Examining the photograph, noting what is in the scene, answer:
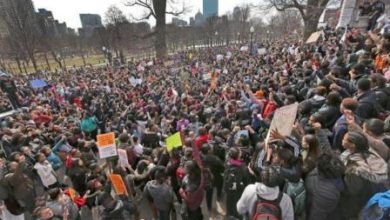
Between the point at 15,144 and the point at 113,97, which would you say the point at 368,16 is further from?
the point at 15,144

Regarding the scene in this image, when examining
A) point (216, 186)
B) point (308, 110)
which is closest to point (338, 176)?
point (308, 110)

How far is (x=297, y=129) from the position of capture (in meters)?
4.59

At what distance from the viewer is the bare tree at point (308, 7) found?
26.7 metres

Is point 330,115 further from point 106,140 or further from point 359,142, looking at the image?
point 106,140

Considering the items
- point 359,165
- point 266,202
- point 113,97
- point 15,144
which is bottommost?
point 113,97

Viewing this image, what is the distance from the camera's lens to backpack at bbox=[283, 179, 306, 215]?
3.57 metres

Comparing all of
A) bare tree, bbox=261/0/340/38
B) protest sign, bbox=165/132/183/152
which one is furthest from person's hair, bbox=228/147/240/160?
bare tree, bbox=261/0/340/38

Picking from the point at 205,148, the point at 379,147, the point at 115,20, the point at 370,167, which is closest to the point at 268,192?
the point at 370,167

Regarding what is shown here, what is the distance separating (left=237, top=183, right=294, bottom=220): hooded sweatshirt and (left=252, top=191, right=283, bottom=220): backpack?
0.13 ft

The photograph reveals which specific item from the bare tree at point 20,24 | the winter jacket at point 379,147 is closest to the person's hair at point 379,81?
the winter jacket at point 379,147

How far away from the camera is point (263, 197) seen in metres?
3.17

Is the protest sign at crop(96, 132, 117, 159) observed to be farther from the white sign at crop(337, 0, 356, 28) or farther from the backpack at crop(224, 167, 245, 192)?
the white sign at crop(337, 0, 356, 28)

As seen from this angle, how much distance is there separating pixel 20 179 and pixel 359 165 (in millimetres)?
4946

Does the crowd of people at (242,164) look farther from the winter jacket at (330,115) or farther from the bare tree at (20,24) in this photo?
the bare tree at (20,24)
